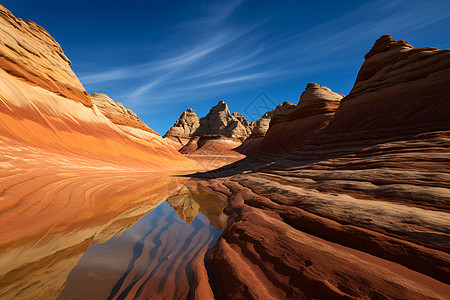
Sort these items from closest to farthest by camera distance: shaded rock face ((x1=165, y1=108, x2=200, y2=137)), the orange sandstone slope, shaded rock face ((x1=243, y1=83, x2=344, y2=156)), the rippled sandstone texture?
the rippled sandstone texture → the orange sandstone slope → shaded rock face ((x1=243, y1=83, x2=344, y2=156)) → shaded rock face ((x1=165, y1=108, x2=200, y2=137))

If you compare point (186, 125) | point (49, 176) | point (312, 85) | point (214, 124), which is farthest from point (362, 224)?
point (186, 125)

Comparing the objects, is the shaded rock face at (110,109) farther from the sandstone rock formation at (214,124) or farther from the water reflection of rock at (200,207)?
the sandstone rock formation at (214,124)

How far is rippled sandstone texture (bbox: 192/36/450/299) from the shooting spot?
217cm

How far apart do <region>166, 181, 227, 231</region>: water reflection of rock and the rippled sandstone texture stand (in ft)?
2.02

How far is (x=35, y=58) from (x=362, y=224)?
100 feet

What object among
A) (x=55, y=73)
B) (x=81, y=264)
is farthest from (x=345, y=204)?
(x=55, y=73)

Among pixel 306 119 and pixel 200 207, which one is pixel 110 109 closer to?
pixel 306 119

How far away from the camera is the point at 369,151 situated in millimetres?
6578

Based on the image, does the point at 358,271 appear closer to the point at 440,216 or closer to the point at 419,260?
the point at 419,260

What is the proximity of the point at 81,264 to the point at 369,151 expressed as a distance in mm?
8626

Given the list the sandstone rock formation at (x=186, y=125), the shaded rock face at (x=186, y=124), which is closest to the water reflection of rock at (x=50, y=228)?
the sandstone rock formation at (x=186, y=125)

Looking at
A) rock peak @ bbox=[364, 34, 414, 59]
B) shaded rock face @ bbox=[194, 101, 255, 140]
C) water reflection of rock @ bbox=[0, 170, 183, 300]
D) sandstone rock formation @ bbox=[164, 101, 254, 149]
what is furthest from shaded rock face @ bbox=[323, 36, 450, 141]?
shaded rock face @ bbox=[194, 101, 255, 140]

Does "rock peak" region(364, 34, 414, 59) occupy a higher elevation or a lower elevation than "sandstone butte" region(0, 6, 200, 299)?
higher

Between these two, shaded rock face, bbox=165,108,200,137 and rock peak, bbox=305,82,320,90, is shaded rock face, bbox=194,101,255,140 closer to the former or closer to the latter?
shaded rock face, bbox=165,108,200,137
